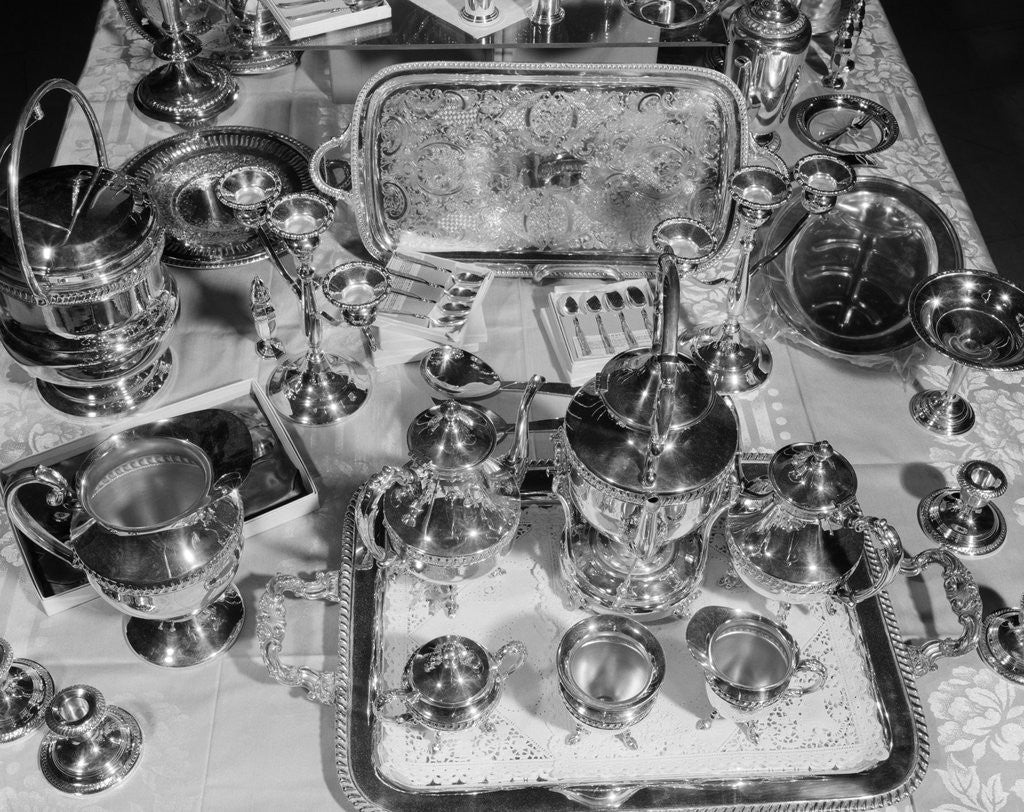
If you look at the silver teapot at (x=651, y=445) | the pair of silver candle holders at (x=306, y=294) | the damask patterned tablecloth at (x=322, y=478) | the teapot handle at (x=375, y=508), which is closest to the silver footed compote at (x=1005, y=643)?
the damask patterned tablecloth at (x=322, y=478)

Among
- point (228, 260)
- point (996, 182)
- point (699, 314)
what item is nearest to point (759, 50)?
point (699, 314)

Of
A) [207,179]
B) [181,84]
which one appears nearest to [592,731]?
[207,179]

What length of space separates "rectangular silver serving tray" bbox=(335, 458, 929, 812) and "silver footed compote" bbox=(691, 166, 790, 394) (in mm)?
427

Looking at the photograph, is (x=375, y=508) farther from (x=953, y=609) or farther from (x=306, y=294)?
(x=953, y=609)

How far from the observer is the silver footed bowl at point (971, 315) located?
1.28 m

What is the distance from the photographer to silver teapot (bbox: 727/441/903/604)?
1.05m

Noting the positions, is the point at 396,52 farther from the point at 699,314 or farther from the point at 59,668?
the point at 59,668

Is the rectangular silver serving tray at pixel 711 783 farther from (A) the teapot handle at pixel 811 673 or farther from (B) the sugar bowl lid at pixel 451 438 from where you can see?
(B) the sugar bowl lid at pixel 451 438

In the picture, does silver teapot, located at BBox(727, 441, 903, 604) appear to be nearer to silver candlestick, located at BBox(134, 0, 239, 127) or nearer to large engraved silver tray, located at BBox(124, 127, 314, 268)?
large engraved silver tray, located at BBox(124, 127, 314, 268)

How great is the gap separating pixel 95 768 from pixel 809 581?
28.1 inches

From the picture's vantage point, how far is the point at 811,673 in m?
1.04

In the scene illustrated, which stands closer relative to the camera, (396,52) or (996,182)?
(396,52)

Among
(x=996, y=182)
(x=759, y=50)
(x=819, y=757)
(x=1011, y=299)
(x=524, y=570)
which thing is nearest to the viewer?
(x=819, y=757)

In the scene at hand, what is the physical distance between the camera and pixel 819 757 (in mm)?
1017
